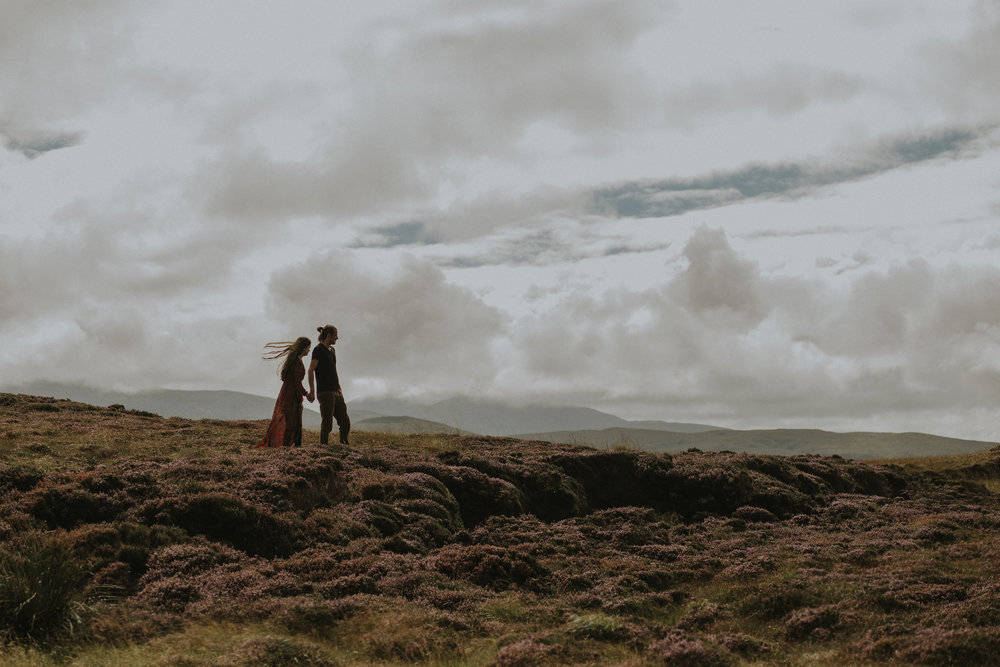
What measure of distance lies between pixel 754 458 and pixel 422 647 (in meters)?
24.1

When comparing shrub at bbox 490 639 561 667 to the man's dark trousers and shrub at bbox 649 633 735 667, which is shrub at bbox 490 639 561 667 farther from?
the man's dark trousers

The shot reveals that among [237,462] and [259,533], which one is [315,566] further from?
[237,462]

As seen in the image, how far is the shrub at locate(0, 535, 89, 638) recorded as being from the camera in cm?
1050

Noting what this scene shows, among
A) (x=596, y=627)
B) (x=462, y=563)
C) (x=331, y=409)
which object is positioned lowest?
(x=596, y=627)

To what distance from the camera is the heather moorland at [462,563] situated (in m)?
11.1

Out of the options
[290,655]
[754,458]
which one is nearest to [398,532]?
[290,655]

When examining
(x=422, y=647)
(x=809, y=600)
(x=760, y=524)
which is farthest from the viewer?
(x=760, y=524)

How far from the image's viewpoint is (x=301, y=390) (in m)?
25.8

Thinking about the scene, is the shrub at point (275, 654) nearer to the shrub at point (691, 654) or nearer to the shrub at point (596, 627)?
the shrub at point (596, 627)

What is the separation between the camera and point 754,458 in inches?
1252

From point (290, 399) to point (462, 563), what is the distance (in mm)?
12073

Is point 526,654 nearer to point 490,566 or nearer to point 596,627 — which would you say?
point 596,627

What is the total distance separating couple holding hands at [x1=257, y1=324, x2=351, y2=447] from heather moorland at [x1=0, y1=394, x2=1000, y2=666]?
2.23 metres

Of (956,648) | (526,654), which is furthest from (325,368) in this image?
(956,648)
